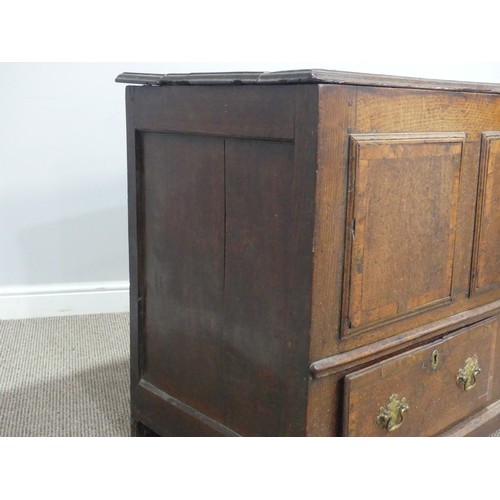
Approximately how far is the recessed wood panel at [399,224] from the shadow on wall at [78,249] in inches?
53.9

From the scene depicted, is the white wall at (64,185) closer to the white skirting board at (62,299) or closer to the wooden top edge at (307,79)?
the white skirting board at (62,299)

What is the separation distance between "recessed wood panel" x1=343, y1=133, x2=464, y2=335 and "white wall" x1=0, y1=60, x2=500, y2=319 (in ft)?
4.15

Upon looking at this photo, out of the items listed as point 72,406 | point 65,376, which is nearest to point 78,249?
point 65,376

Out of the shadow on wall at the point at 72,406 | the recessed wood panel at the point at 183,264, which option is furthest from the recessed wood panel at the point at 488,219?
the shadow on wall at the point at 72,406

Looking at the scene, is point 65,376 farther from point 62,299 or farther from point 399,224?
point 399,224

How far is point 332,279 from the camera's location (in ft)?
3.58

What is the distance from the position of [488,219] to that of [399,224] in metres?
0.33

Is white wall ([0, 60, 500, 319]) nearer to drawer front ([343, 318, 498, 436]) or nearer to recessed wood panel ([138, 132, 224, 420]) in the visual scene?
recessed wood panel ([138, 132, 224, 420])

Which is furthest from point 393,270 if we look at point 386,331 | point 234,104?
point 234,104

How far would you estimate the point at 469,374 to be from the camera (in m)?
1.45

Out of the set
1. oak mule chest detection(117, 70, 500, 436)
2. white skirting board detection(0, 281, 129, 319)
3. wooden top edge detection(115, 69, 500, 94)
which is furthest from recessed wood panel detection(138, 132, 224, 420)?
white skirting board detection(0, 281, 129, 319)

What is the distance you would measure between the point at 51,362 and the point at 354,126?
131 centimetres

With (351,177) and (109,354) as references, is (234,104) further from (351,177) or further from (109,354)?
(109,354)

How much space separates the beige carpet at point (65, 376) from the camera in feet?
5.35
